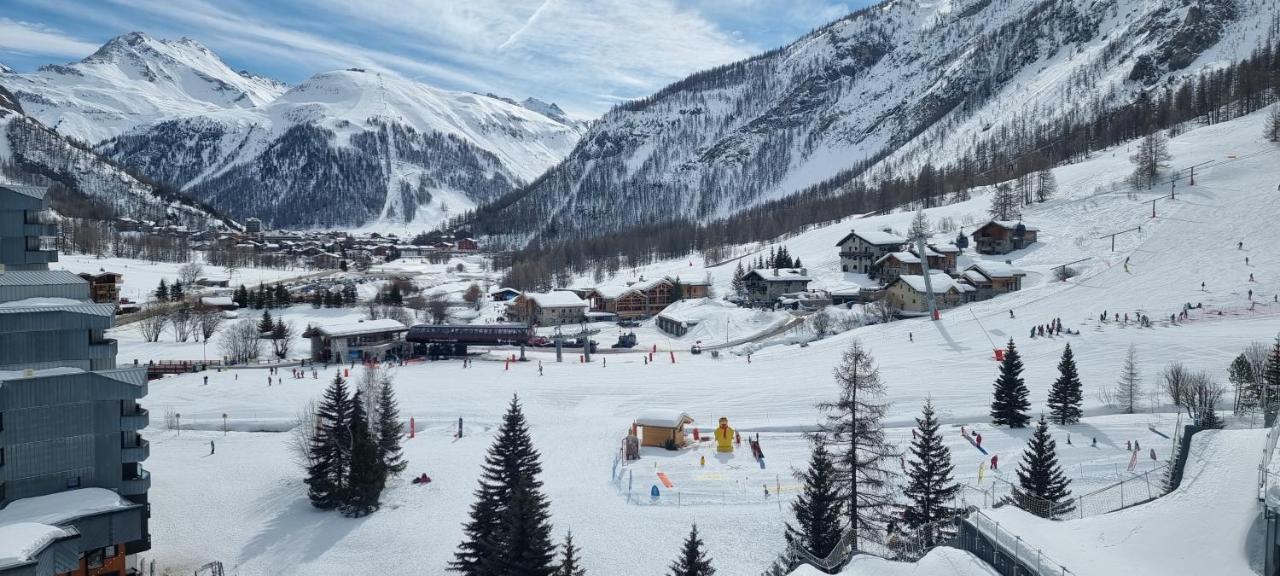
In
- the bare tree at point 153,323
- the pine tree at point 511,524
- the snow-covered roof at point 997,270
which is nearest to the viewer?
the pine tree at point 511,524

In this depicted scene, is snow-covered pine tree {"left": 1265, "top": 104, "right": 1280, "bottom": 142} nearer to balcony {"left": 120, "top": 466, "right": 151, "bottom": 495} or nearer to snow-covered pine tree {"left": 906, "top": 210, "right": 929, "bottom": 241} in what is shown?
snow-covered pine tree {"left": 906, "top": 210, "right": 929, "bottom": 241}

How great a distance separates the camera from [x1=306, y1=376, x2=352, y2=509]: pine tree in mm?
25672

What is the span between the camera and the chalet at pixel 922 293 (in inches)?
2178

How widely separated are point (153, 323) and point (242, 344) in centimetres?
1423

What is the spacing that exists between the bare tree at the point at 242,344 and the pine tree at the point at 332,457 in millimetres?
33781

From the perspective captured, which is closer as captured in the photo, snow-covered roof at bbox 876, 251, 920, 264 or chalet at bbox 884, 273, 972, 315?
chalet at bbox 884, 273, 972, 315

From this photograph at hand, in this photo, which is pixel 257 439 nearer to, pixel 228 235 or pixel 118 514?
pixel 118 514

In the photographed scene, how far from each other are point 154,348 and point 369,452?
45.0 metres

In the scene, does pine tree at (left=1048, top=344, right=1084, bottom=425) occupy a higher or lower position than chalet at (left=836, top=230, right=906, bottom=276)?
lower

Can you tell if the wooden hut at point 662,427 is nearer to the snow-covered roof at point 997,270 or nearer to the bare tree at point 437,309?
the snow-covered roof at point 997,270

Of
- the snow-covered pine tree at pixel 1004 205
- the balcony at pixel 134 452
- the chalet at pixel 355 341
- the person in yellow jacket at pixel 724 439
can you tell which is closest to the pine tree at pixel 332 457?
the balcony at pixel 134 452

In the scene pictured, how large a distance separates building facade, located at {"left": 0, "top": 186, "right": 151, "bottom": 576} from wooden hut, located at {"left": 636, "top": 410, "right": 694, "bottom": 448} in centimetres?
1769

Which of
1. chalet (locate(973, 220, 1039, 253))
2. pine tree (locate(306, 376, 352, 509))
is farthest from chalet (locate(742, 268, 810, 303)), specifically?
pine tree (locate(306, 376, 352, 509))

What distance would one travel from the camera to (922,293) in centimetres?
5531
